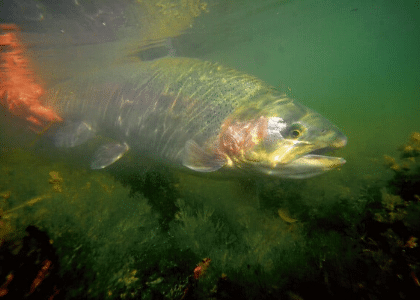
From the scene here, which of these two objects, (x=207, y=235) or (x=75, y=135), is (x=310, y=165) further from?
(x=75, y=135)

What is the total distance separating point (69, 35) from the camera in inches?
372

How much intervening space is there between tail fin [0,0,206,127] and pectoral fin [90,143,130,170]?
313 cm

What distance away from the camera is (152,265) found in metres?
3.67

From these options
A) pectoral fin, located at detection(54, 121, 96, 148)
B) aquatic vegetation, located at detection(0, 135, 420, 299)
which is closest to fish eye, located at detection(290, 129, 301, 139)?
aquatic vegetation, located at detection(0, 135, 420, 299)

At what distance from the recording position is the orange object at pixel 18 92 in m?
6.88

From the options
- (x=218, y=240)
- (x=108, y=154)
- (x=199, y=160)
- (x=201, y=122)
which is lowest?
(x=218, y=240)

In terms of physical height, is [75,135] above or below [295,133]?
below

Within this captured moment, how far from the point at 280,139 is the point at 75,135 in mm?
5547

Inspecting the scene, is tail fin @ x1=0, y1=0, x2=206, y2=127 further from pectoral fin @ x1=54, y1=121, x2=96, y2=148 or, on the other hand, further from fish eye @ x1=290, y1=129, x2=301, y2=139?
fish eye @ x1=290, y1=129, x2=301, y2=139

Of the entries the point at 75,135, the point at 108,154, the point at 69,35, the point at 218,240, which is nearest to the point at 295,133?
the point at 218,240

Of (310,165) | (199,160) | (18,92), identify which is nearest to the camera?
(310,165)

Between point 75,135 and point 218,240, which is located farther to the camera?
point 75,135

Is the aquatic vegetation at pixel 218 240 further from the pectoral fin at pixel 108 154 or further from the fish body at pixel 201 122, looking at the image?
the fish body at pixel 201 122

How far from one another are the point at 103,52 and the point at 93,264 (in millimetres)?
13852
